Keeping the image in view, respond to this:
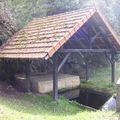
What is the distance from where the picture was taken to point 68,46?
16.6 m

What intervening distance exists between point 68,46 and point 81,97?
3.51m

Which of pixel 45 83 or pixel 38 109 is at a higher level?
pixel 45 83

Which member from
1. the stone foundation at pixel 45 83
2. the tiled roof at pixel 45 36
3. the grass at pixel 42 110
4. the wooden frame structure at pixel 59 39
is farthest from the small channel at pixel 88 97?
the tiled roof at pixel 45 36

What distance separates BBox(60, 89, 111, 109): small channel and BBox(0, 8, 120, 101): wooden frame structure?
6.94 ft

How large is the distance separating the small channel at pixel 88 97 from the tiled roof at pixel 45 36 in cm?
325

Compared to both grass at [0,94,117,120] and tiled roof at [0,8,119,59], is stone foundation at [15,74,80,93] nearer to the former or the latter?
grass at [0,94,117,120]

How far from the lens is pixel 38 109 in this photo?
33.9 ft

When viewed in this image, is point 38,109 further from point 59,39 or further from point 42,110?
point 59,39

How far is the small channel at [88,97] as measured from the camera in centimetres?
1323

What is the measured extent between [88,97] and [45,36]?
157 inches

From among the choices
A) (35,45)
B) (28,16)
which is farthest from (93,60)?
(35,45)

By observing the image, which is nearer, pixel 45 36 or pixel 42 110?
pixel 42 110

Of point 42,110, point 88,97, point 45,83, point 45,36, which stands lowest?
point 88,97

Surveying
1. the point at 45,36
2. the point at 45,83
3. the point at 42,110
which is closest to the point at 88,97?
the point at 45,83
